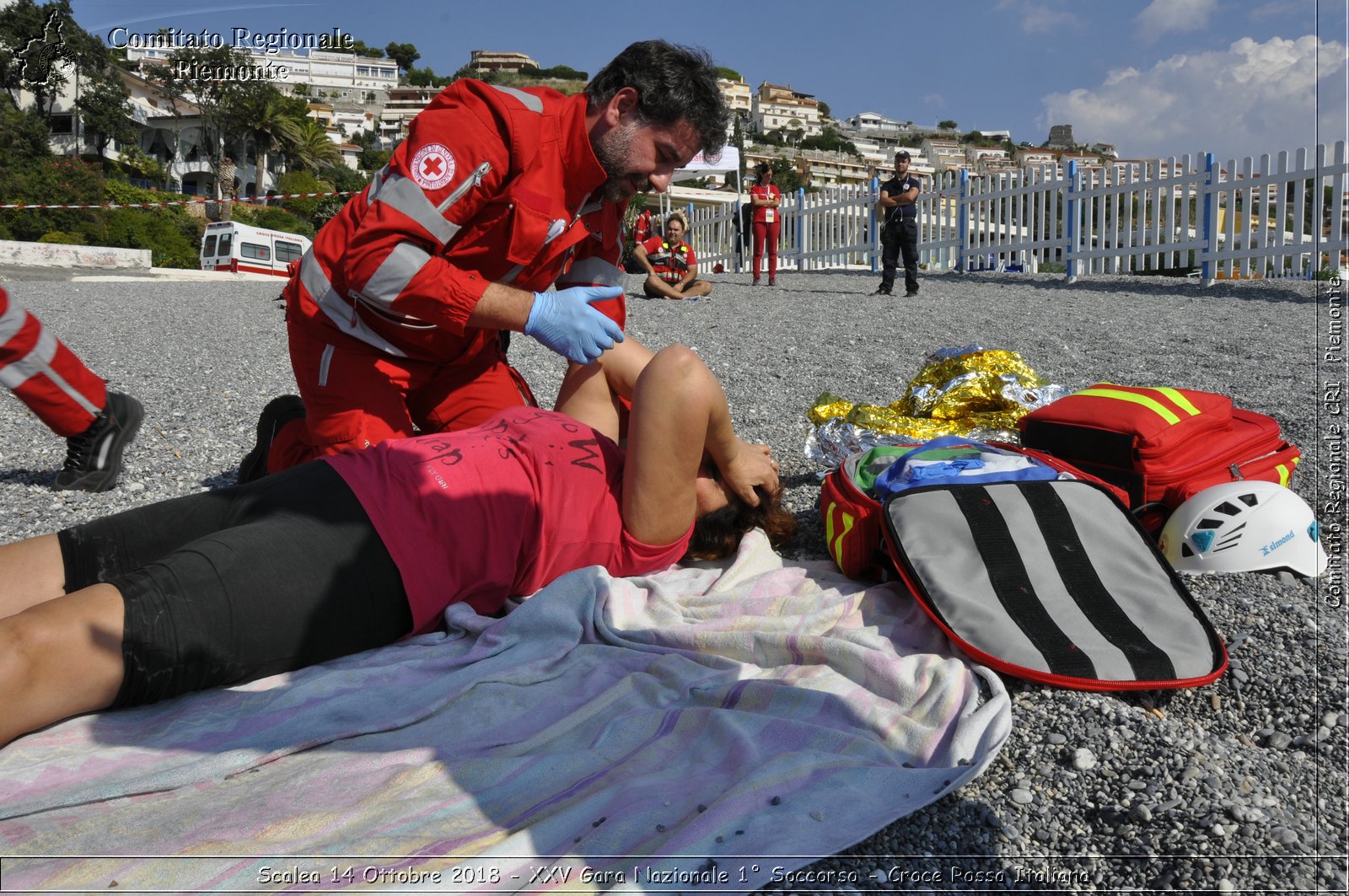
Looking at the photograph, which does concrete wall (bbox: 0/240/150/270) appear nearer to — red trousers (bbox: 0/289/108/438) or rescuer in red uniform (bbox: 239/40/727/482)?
red trousers (bbox: 0/289/108/438)

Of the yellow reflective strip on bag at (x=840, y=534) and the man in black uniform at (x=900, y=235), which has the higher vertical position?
the man in black uniform at (x=900, y=235)

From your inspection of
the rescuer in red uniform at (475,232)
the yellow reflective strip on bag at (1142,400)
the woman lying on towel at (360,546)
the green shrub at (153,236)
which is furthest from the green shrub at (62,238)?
the yellow reflective strip on bag at (1142,400)

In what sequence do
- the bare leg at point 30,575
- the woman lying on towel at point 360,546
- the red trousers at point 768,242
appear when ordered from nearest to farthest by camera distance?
the woman lying on towel at point 360,546 < the bare leg at point 30,575 < the red trousers at point 768,242

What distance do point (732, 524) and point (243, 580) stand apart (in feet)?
4.47

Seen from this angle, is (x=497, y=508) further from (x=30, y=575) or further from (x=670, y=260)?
(x=670, y=260)

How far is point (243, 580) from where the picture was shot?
6.09ft

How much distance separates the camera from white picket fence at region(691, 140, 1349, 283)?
915cm

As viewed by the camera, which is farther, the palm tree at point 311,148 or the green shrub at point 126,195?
the palm tree at point 311,148

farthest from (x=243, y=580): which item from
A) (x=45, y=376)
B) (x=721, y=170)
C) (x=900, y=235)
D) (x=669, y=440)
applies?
(x=721, y=170)

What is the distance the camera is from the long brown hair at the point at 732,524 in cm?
268

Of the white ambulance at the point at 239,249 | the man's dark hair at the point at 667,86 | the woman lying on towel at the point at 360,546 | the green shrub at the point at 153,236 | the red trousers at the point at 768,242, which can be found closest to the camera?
the woman lying on towel at the point at 360,546

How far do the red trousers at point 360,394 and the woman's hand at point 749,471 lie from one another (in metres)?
0.92

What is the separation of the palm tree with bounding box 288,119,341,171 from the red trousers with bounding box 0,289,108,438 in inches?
1879

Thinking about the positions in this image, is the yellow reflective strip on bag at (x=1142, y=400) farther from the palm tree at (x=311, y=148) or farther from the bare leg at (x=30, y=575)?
the palm tree at (x=311, y=148)
